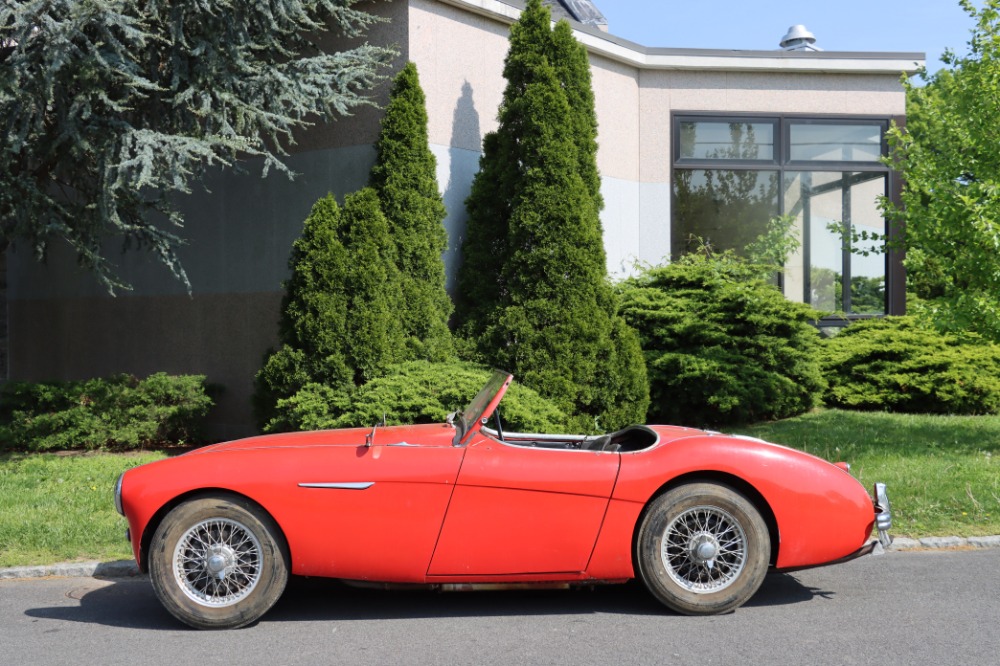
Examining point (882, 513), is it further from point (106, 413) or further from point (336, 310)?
point (106, 413)

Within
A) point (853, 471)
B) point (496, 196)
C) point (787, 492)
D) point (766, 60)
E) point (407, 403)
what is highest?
point (766, 60)

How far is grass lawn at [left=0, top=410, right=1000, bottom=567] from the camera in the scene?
691cm

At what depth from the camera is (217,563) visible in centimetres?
507

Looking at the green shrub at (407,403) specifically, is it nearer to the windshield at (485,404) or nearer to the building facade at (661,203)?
the building facade at (661,203)

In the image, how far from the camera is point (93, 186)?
11.1 m

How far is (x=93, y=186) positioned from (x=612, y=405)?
6.42m

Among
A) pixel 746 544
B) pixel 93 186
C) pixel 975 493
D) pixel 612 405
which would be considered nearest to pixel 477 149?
pixel 612 405

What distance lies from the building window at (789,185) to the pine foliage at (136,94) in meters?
5.38

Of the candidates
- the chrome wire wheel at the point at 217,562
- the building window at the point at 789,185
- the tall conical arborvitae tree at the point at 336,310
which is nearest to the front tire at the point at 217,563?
the chrome wire wheel at the point at 217,562

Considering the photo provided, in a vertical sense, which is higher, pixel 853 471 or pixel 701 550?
pixel 701 550

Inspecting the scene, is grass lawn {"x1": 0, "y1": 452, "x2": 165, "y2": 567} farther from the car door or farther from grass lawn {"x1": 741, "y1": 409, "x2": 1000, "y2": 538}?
grass lawn {"x1": 741, "y1": 409, "x2": 1000, "y2": 538}

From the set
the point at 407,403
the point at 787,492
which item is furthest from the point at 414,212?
the point at 787,492

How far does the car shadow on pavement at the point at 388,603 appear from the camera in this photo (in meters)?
5.34

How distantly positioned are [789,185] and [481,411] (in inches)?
398
